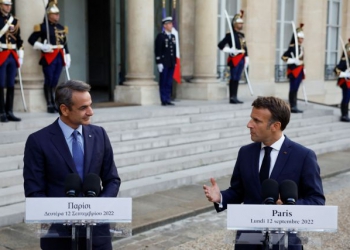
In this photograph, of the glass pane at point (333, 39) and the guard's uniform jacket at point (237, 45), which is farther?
the glass pane at point (333, 39)

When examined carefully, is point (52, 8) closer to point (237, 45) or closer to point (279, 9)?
point (237, 45)

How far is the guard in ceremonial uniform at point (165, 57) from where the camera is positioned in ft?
39.2

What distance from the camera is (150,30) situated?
12.1 metres

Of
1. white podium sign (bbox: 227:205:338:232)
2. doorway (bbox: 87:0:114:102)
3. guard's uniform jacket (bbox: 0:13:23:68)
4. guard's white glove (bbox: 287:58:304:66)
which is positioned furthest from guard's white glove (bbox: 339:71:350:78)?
white podium sign (bbox: 227:205:338:232)

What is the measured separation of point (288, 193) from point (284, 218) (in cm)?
16

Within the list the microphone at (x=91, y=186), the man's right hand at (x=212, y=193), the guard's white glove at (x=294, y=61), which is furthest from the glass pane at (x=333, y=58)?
the microphone at (x=91, y=186)

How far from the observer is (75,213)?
2738mm

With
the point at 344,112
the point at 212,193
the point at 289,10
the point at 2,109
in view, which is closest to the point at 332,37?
the point at 289,10

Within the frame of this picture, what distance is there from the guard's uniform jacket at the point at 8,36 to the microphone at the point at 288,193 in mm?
6880

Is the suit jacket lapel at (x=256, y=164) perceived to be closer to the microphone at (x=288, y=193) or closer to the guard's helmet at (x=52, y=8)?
the microphone at (x=288, y=193)

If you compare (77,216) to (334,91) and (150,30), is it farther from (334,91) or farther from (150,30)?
(334,91)

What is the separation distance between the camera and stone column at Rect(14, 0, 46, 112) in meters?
9.84

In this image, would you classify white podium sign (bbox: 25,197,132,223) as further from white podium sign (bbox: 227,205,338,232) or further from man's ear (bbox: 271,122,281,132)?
man's ear (bbox: 271,122,281,132)

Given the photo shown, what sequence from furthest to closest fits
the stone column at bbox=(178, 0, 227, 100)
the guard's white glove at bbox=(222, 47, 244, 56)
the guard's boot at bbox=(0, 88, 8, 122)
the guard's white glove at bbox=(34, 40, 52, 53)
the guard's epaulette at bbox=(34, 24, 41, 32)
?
the stone column at bbox=(178, 0, 227, 100), the guard's white glove at bbox=(222, 47, 244, 56), the guard's epaulette at bbox=(34, 24, 41, 32), the guard's white glove at bbox=(34, 40, 52, 53), the guard's boot at bbox=(0, 88, 8, 122)
